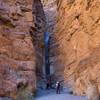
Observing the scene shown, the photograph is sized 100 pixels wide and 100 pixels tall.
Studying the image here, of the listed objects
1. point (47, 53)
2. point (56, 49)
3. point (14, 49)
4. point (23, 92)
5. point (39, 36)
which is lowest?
point (23, 92)

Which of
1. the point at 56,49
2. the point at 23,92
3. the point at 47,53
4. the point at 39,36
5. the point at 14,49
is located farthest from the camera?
the point at 39,36

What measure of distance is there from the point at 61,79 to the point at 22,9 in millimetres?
8946

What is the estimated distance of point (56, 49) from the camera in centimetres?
3659

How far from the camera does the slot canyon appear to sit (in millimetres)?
25109

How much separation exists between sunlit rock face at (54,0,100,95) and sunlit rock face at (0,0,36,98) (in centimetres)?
435

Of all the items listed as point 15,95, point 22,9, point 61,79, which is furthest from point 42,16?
point 15,95

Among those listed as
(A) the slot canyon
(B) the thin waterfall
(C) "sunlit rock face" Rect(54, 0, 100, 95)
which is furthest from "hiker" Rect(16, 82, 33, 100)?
(B) the thin waterfall

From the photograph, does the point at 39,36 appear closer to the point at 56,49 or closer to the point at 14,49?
the point at 56,49

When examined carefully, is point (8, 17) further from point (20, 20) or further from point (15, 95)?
point (15, 95)

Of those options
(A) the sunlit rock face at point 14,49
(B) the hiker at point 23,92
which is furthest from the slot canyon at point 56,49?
(B) the hiker at point 23,92

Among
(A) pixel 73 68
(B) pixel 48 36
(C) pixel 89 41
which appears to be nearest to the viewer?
(C) pixel 89 41

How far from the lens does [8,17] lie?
2972 cm

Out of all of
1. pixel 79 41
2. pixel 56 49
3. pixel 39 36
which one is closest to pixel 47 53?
pixel 56 49

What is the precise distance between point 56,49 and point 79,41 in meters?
7.57
